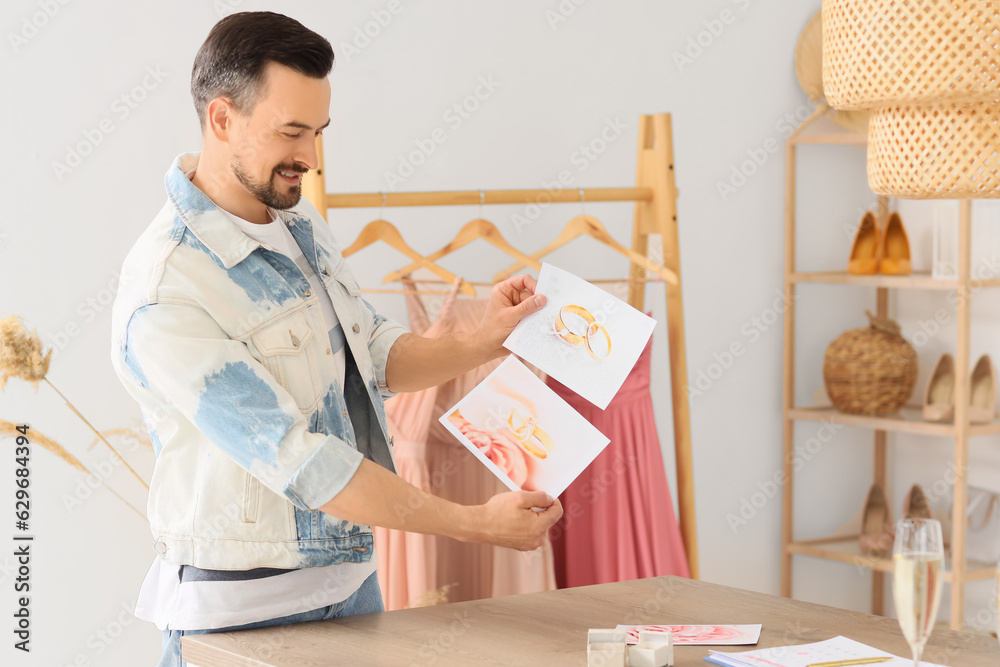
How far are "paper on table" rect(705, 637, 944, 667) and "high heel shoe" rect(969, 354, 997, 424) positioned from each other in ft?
7.09

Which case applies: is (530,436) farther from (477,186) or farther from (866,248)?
(866,248)

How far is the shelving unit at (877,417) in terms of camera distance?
317 cm

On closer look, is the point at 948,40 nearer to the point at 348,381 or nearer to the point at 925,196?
the point at 925,196

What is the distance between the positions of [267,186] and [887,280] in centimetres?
240

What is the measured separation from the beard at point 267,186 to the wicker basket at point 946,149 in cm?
83

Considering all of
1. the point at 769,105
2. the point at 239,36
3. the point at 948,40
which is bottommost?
the point at 948,40

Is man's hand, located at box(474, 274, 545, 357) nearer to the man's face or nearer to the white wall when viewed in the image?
the man's face

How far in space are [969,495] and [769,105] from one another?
1.39 metres

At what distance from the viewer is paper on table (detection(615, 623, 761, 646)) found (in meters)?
1.38

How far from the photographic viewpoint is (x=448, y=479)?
2.38 metres

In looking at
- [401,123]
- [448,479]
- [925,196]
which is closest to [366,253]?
[401,123]

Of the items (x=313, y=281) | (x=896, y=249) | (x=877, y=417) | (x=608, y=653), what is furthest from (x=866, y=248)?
(x=608, y=653)

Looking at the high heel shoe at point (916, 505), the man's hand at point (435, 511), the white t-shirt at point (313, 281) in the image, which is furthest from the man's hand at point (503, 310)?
the high heel shoe at point (916, 505)

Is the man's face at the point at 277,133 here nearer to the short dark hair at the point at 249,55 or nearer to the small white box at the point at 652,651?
the short dark hair at the point at 249,55
